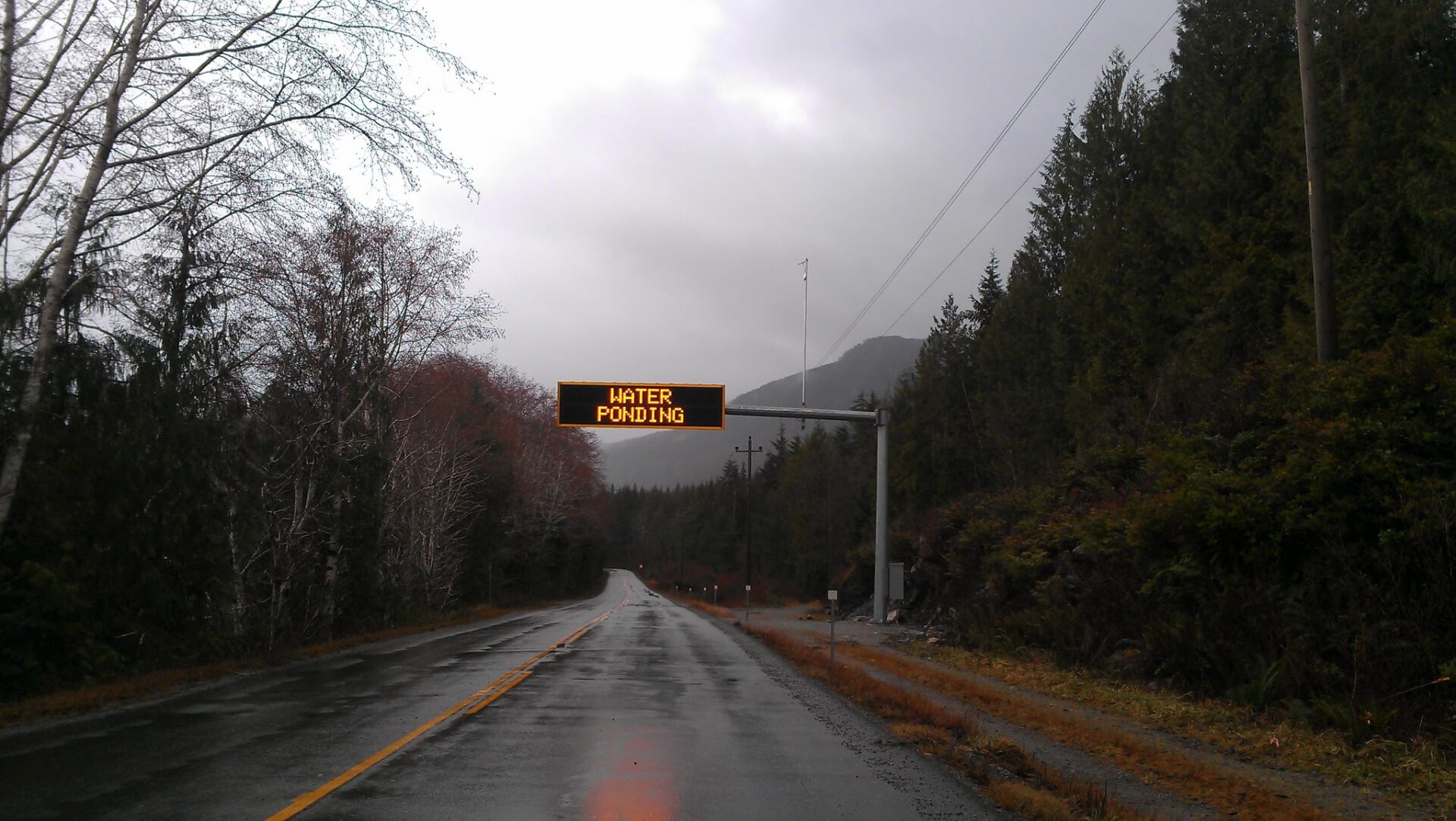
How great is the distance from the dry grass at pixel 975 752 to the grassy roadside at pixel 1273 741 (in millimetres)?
2069

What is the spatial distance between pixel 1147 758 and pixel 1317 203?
992cm

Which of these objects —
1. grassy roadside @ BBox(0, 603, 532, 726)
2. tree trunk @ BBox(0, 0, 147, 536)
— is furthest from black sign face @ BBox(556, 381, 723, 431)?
tree trunk @ BBox(0, 0, 147, 536)

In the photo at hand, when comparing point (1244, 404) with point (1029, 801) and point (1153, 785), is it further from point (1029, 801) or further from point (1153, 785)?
point (1029, 801)

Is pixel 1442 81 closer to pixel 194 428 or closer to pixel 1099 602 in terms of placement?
pixel 1099 602

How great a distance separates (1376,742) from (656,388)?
18.8 metres

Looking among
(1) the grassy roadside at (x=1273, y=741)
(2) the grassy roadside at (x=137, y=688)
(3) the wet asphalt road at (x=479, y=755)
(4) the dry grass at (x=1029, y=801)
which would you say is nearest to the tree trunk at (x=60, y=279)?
(2) the grassy roadside at (x=137, y=688)

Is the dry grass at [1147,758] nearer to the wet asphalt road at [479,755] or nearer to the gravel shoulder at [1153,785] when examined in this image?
the gravel shoulder at [1153,785]

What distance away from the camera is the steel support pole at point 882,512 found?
30.0 metres

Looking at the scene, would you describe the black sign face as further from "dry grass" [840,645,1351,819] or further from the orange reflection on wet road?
the orange reflection on wet road

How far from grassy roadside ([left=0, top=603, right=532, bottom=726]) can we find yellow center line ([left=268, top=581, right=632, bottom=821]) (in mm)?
4331

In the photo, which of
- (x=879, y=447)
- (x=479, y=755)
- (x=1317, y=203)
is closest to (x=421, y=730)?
(x=479, y=755)

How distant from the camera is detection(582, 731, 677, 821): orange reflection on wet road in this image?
690 centimetres

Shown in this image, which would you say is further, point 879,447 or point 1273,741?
point 879,447

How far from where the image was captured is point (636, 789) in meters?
7.71
